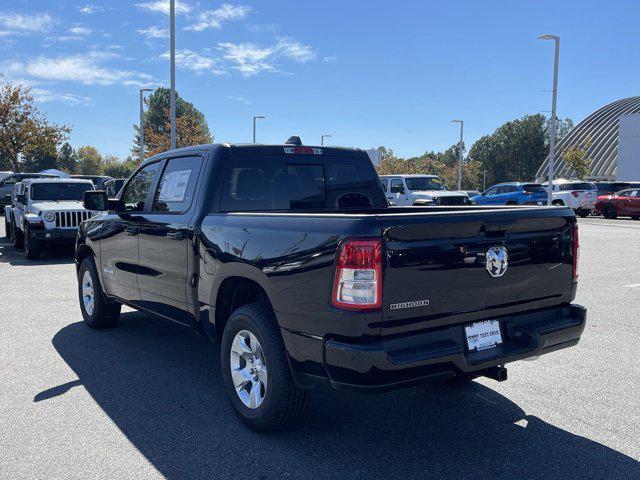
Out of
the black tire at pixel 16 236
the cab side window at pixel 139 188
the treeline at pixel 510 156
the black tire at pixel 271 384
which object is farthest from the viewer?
the treeline at pixel 510 156


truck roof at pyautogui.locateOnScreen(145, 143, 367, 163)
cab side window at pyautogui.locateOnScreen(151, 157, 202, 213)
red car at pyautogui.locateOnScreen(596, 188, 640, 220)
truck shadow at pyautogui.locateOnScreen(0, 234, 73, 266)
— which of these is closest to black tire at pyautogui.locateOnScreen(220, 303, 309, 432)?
cab side window at pyautogui.locateOnScreen(151, 157, 202, 213)

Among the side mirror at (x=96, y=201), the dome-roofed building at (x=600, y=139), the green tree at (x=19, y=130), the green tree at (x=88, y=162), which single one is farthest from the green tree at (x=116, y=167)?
the side mirror at (x=96, y=201)

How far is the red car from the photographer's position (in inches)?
1134

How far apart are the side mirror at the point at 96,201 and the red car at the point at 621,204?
28743 mm

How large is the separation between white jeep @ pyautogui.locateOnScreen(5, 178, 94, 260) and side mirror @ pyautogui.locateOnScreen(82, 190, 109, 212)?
235 inches

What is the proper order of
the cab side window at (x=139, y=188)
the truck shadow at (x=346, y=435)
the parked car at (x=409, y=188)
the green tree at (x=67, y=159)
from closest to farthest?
the truck shadow at (x=346, y=435) → the cab side window at (x=139, y=188) → the parked car at (x=409, y=188) → the green tree at (x=67, y=159)

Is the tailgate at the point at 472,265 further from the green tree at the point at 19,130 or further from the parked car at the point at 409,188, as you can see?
the green tree at the point at 19,130

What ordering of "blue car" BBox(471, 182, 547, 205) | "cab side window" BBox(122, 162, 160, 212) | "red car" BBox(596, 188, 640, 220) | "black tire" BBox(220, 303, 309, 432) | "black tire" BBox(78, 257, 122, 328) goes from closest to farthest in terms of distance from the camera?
"black tire" BBox(220, 303, 309, 432) < "cab side window" BBox(122, 162, 160, 212) < "black tire" BBox(78, 257, 122, 328) < "blue car" BBox(471, 182, 547, 205) < "red car" BBox(596, 188, 640, 220)

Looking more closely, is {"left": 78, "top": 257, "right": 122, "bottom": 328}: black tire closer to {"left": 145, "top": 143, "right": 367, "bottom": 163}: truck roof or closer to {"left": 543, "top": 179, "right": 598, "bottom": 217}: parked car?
{"left": 145, "top": 143, "right": 367, "bottom": 163}: truck roof

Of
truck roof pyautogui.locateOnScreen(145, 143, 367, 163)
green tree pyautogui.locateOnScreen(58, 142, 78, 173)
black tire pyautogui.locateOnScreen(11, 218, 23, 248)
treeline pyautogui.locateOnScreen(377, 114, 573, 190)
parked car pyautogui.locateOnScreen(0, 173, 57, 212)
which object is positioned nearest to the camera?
truck roof pyautogui.locateOnScreen(145, 143, 367, 163)

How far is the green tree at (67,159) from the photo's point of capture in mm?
104919

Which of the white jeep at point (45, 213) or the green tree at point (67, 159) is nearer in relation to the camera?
the white jeep at point (45, 213)

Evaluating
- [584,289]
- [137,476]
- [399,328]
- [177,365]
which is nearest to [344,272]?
[399,328]

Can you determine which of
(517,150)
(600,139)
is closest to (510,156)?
(517,150)
